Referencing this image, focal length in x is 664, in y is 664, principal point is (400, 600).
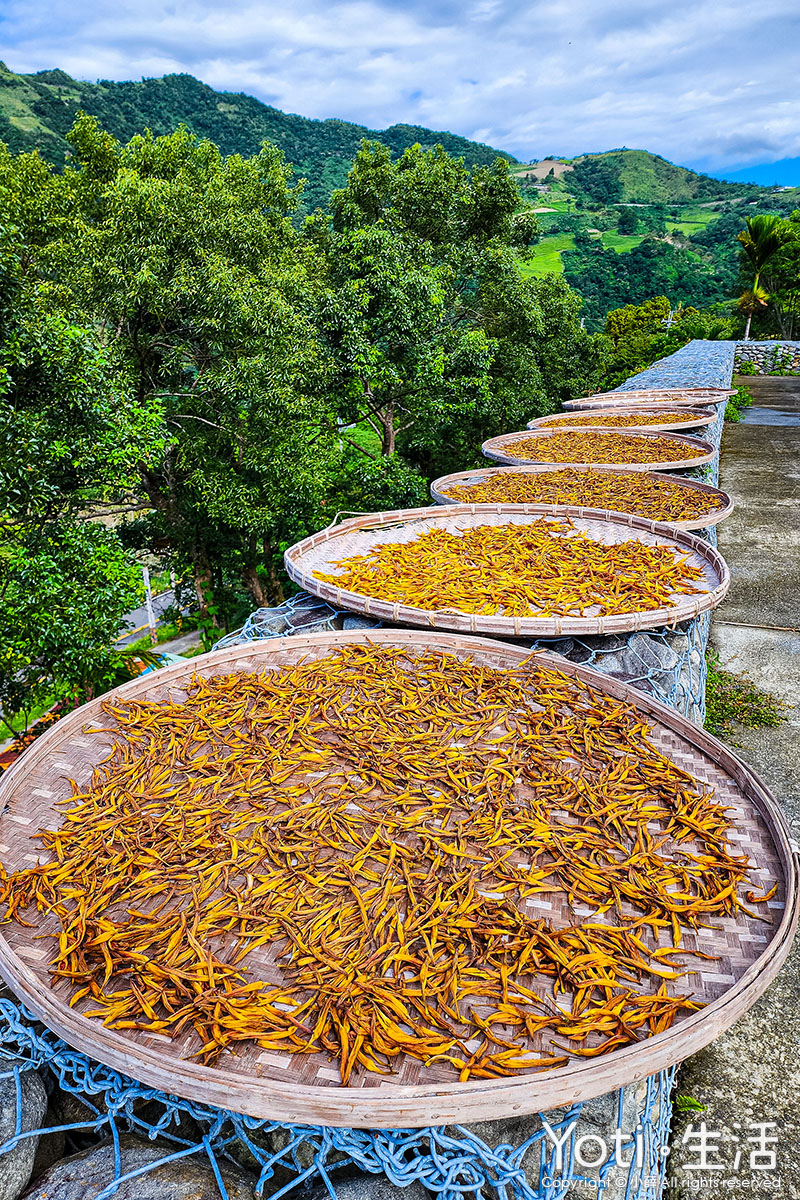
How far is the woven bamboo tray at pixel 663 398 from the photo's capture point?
7.80 m

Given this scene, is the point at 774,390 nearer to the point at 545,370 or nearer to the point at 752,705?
the point at 545,370

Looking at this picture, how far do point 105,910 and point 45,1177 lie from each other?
17.5 inches

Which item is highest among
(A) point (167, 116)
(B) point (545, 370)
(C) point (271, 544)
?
(A) point (167, 116)

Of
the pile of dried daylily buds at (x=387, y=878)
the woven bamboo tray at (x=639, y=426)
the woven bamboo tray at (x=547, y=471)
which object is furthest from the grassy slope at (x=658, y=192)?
the pile of dried daylily buds at (x=387, y=878)

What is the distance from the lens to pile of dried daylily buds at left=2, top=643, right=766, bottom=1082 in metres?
1.11

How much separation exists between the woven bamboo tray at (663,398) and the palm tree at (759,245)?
16236 mm

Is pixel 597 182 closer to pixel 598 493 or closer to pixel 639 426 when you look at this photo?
pixel 639 426

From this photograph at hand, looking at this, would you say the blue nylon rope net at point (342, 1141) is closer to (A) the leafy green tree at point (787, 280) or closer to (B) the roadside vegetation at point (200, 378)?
(B) the roadside vegetation at point (200, 378)

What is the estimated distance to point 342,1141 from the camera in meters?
1.10

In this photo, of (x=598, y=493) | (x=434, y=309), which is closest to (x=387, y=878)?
(x=598, y=493)

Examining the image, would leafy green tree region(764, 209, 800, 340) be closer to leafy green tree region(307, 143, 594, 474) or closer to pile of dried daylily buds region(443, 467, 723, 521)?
leafy green tree region(307, 143, 594, 474)

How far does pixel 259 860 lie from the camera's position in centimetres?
147

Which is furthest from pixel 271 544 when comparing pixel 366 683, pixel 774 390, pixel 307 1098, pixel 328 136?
pixel 328 136

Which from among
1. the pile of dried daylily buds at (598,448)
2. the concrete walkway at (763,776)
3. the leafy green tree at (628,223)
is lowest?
the concrete walkway at (763,776)
